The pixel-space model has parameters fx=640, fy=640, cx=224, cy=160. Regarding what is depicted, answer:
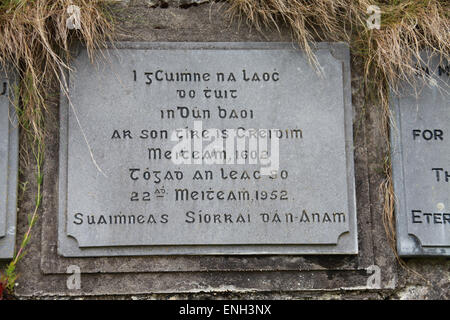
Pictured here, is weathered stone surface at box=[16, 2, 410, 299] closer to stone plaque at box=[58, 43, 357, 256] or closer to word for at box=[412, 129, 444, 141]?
stone plaque at box=[58, 43, 357, 256]

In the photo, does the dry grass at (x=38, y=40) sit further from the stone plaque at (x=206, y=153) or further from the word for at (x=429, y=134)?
the word for at (x=429, y=134)

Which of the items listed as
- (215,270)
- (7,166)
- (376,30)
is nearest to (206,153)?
(215,270)

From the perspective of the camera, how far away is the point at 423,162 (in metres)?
3.20

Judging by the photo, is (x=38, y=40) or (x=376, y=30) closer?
(x=38, y=40)

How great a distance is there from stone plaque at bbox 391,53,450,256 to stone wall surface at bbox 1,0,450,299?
10 centimetres

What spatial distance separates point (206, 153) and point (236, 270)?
0.59 meters

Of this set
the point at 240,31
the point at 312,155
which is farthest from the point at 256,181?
the point at 240,31

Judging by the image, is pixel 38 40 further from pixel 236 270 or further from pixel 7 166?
pixel 236 270

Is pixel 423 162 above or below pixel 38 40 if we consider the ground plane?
below

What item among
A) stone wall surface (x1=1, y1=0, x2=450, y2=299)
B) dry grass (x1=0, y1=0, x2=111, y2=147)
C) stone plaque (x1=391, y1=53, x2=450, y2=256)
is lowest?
stone wall surface (x1=1, y1=0, x2=450, y2=299)

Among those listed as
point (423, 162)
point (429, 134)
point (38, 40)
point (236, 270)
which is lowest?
point (236, 270)

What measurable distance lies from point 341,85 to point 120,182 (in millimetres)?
1215

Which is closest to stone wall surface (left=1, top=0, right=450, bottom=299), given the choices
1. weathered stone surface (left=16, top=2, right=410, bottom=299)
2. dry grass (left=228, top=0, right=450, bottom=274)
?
weathered stone surface (left=16, top=2, right=410, bottom=299)

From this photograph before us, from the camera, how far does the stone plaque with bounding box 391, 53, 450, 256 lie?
3121 millimetres
